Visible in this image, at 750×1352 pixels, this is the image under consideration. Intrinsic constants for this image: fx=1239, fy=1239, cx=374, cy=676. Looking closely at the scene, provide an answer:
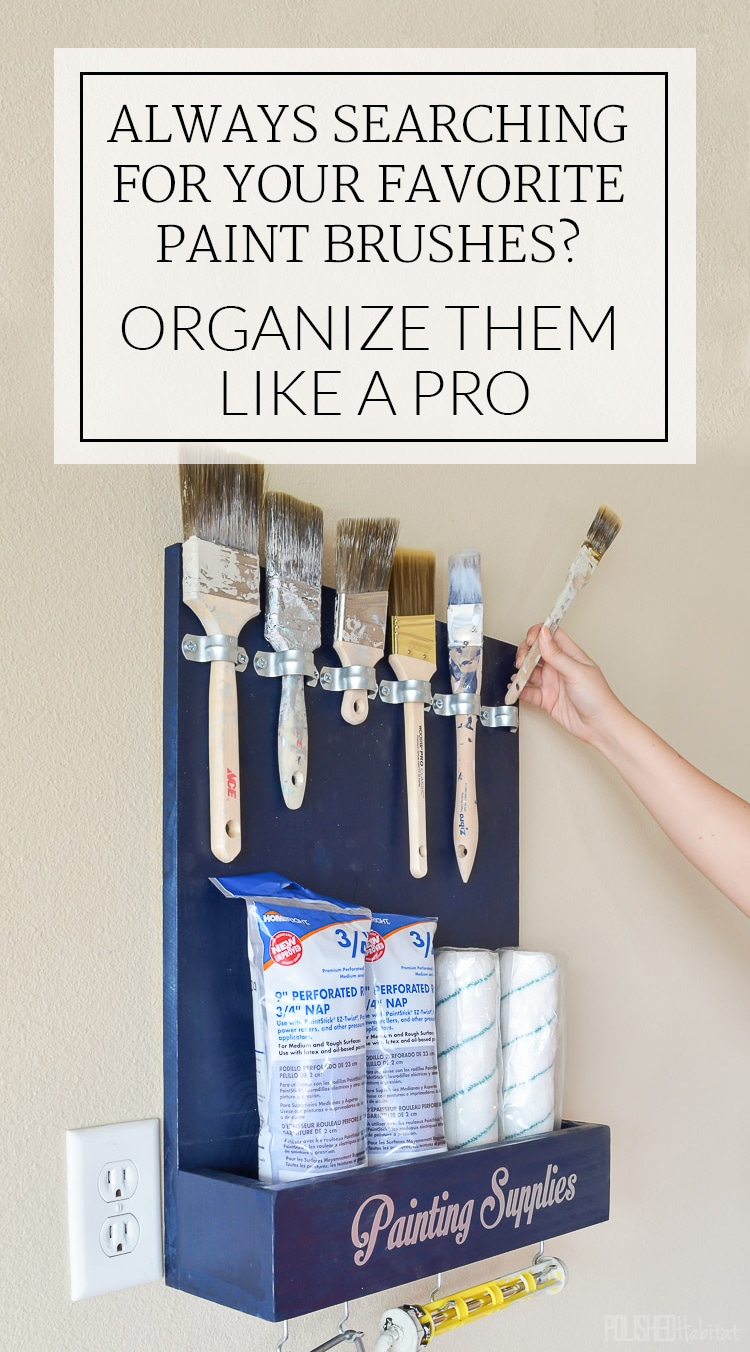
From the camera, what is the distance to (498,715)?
3.61 feet

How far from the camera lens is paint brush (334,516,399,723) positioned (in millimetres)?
948

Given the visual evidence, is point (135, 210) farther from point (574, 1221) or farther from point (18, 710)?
point (574, 1221)

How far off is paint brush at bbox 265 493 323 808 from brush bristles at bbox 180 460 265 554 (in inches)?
0.8

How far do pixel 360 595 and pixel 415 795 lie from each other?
0.16m

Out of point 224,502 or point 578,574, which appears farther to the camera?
point 578,574

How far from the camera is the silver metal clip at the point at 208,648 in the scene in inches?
33.6

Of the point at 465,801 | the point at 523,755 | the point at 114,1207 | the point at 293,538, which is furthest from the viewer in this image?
the point at 523,755

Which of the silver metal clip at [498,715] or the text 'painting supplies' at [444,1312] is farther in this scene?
the silver metal clip at [498,715]

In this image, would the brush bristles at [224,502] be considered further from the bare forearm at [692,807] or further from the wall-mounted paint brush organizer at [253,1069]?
the bare forearm at [692,807]

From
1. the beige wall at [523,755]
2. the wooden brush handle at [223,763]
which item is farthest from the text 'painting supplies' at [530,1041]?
the wooden brush handle at [223,763]

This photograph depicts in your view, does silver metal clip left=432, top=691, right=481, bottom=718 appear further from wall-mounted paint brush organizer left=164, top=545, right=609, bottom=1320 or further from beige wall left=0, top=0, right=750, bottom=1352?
beige wall left=0, top=0, right=750, bottom=1352

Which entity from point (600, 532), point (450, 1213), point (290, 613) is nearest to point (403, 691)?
point (290, 613)

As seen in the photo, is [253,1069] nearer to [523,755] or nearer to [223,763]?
[223,763]

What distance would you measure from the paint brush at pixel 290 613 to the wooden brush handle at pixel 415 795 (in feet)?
0.35
